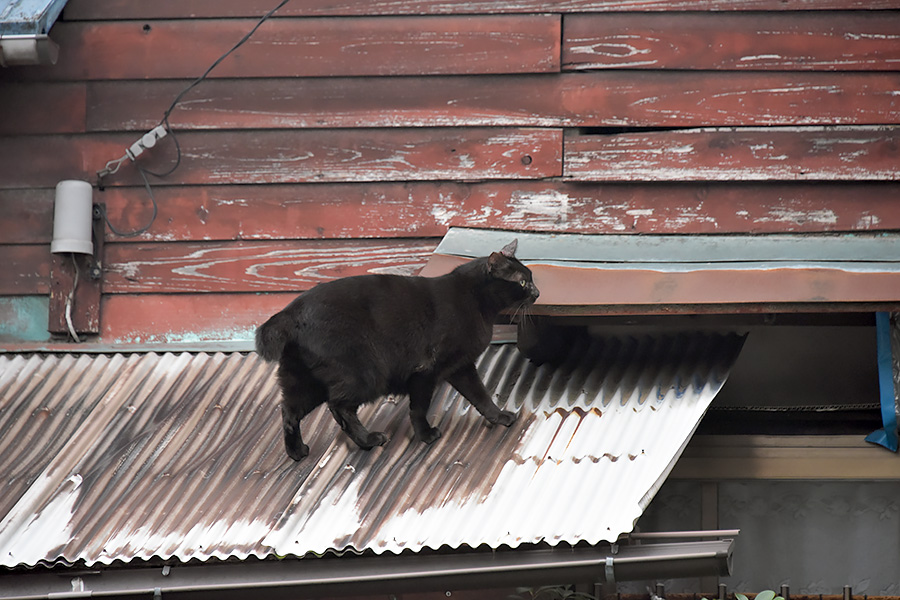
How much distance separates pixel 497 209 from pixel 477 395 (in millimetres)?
1382

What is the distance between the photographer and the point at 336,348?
4.46 meters

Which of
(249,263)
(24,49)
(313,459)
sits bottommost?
(313,459)

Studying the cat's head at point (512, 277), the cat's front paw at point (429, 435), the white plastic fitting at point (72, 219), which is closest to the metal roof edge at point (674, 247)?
the cat's head at point (512, 277)

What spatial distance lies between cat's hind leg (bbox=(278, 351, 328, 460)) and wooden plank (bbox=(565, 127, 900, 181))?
1977mm

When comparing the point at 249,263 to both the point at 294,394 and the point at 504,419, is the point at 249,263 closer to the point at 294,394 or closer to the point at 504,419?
the point at 294,394

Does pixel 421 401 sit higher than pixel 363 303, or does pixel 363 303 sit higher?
pixel 363 303

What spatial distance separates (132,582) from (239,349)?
182 cm

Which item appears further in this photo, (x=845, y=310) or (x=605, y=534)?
(x=845, y=310)

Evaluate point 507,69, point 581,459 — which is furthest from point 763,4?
point 581,459

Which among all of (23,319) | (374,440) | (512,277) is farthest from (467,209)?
(23,319)

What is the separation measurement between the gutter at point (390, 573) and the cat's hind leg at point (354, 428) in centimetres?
75

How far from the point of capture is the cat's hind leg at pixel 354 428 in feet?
15.0

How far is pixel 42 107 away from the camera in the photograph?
233 inches

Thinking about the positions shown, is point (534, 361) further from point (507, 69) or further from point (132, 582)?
point (132, 582)
